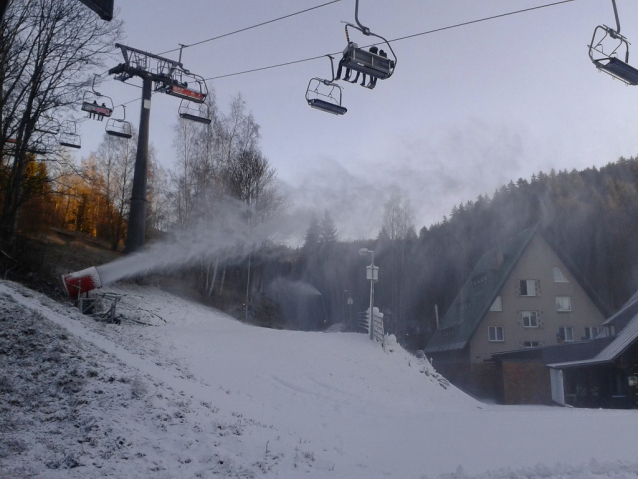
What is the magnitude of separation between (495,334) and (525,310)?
2.60 meters

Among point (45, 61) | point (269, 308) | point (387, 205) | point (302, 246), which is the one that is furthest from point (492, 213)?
point (45, 61)

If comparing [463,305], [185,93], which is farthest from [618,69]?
[463,305]

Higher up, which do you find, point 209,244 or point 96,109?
point 96,109


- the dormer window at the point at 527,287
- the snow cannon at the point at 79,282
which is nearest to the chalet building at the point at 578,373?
the dormer window at the point at 527,287

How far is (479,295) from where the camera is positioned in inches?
Result: 1412

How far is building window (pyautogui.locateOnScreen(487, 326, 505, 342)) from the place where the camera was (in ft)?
110

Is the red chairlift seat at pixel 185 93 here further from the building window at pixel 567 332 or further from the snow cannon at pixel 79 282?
the building window at pixel 567 332

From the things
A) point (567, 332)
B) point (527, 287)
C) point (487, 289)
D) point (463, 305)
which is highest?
point (527, 287)

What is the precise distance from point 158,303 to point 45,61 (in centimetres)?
1224

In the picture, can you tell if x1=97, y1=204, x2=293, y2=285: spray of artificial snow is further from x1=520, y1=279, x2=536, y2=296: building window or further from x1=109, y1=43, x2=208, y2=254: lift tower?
x1=520, y1=279, x2=536, y2=296: building window

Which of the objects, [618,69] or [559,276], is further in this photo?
[559,276]

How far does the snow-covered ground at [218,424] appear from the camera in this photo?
24.6 feet

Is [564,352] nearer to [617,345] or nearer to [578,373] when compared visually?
[578,373]

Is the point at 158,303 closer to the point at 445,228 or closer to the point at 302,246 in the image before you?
the point at 302,246
